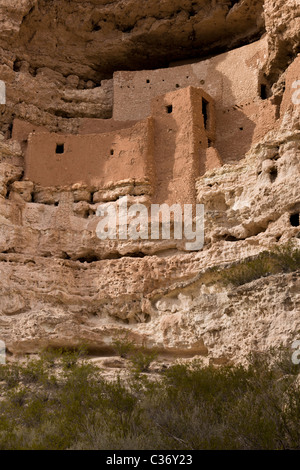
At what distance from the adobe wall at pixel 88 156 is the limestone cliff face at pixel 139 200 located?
0.32 m

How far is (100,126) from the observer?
778 inches

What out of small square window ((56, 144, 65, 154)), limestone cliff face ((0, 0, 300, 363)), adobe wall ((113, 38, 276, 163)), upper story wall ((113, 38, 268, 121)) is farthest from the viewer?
upper story wall ((113, 38, 268, 121))

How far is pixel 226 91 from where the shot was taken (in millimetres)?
19203

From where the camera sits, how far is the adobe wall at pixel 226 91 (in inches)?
714

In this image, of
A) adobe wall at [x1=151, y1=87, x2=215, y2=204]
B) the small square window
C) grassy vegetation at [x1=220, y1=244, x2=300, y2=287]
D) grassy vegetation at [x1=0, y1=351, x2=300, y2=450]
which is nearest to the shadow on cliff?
adobe wall at [x1=151, y1=87, x2=215, y2=204]

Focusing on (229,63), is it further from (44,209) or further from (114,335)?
(114,335)

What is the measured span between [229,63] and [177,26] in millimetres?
2487

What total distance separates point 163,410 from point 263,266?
400cm

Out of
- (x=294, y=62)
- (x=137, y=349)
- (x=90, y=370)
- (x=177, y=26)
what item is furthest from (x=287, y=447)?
(x=177, y=26)

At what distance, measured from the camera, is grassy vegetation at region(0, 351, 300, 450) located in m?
8.32

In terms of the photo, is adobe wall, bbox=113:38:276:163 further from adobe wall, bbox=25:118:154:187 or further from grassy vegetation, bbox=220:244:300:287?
grassy vegetation, bbox=220:244:300:287

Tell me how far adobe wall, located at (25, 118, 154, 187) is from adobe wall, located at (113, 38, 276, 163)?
168 cm

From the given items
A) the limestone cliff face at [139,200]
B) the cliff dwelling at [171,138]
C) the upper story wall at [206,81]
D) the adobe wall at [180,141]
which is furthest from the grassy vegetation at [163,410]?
the upper story wall at [206,81]

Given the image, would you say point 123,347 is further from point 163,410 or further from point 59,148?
point 59,148
